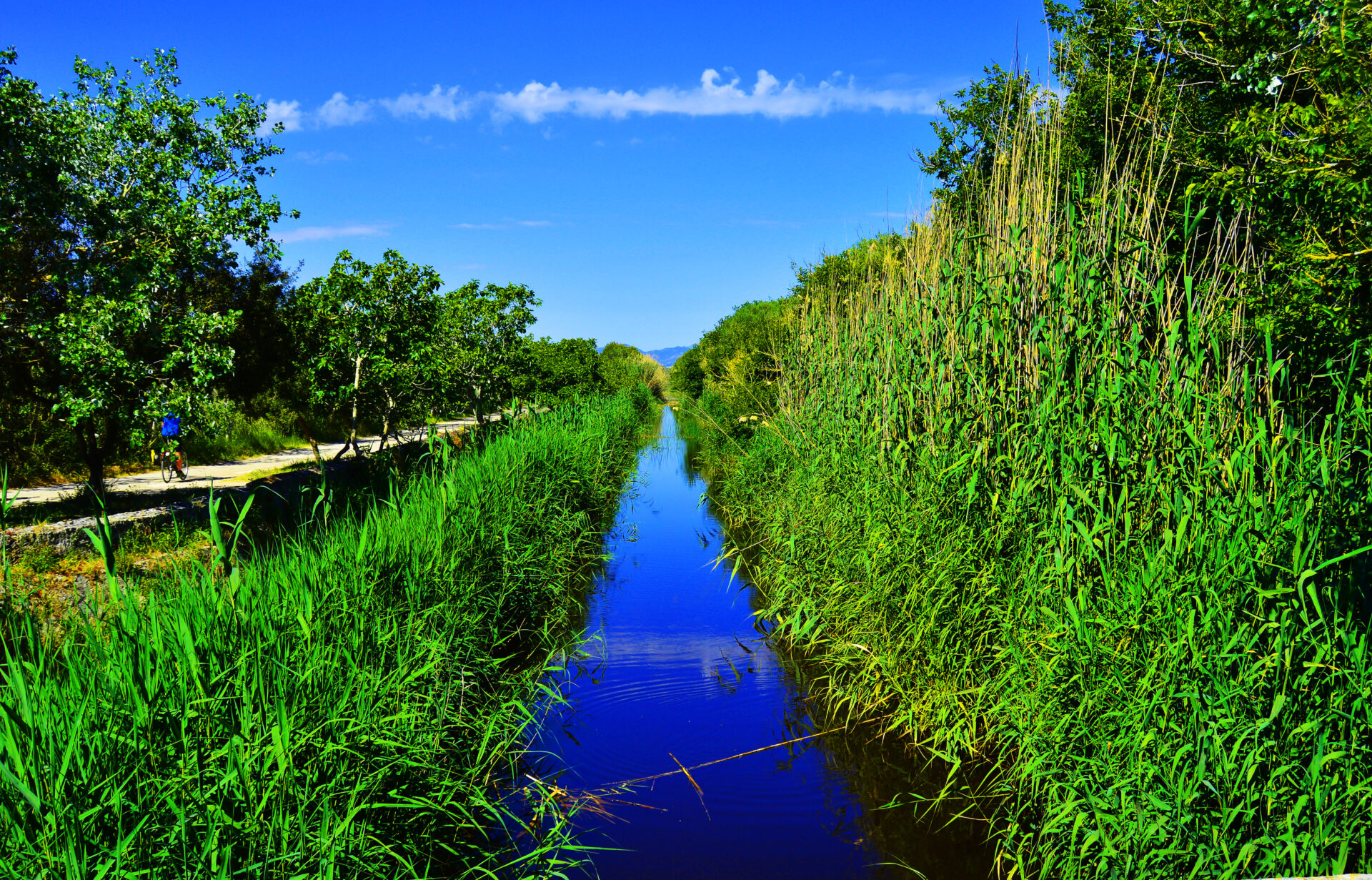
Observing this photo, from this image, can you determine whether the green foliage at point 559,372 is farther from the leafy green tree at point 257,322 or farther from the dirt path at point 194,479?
the leafy green tree at point 257,322

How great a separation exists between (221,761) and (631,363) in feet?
155

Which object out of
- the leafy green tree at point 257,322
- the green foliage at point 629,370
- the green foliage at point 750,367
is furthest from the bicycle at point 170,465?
the green foliage at point 629,370

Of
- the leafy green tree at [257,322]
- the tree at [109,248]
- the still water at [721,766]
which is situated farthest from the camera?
the leafy green tree at [257,322]

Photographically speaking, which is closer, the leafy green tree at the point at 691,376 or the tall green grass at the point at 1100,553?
the tall green grass at the point at 1100,553

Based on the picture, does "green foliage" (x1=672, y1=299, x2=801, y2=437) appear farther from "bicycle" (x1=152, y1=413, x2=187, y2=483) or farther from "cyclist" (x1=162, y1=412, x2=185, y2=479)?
"bicycle" (x1=152, y1=413, x2=187, y2=483)

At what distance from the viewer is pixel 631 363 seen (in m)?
49.5

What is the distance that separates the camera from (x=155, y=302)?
937cm

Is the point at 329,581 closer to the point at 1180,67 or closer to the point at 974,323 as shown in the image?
the point at 974,323

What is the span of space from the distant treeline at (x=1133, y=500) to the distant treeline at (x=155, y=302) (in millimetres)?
7522

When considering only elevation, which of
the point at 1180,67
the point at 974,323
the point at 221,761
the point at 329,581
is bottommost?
the point at 221,761

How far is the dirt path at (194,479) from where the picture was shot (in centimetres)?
1162

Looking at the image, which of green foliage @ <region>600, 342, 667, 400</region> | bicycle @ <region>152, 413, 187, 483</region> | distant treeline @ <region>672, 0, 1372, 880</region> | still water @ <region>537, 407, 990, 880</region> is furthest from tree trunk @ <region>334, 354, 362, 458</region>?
green foliage @ <region>600, 342, 667, 400</region>

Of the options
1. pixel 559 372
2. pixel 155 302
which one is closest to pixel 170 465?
pixel 155 302

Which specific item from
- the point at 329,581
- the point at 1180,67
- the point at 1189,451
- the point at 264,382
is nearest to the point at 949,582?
the point at 1189,451
